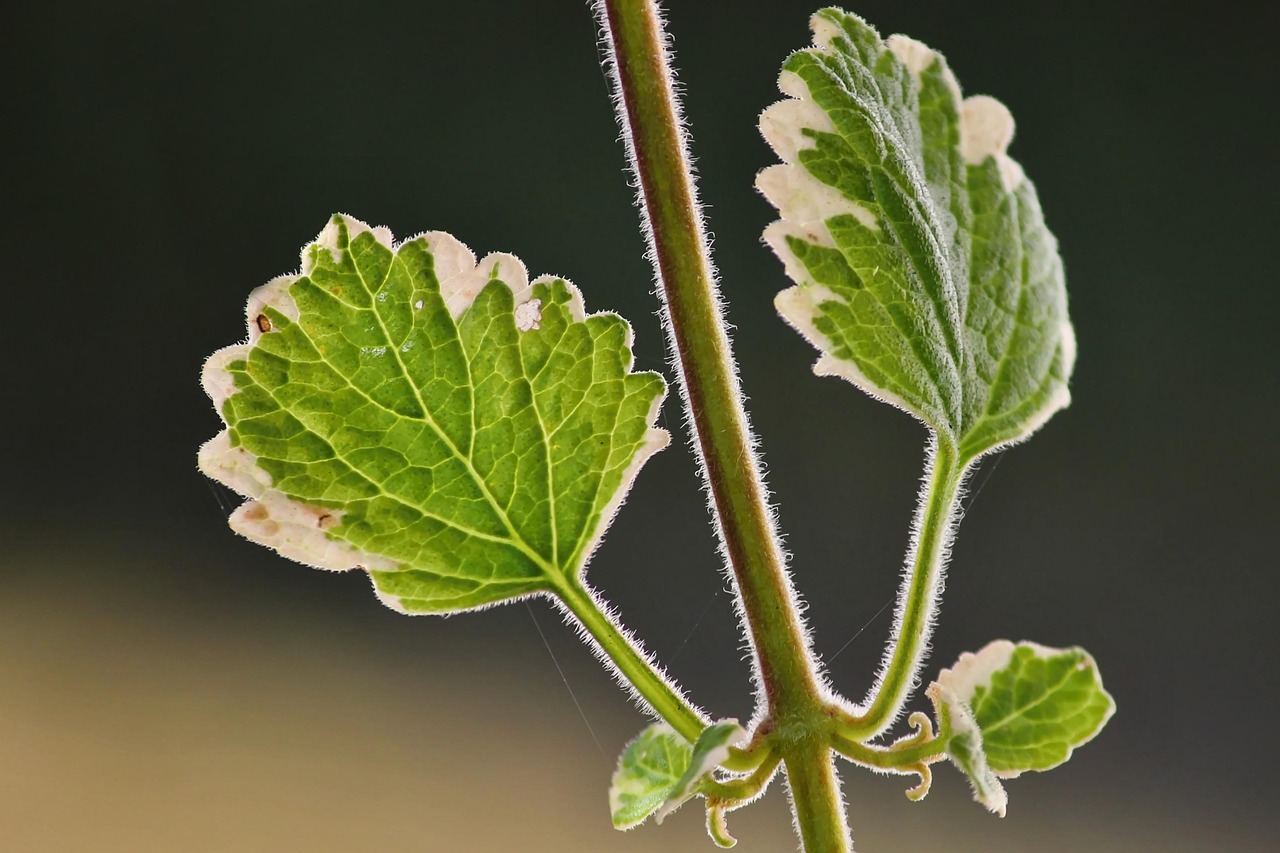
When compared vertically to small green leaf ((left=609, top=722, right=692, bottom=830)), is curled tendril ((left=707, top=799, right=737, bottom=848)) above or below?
below

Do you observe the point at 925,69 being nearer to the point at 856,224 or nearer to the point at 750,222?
the point at 856,224

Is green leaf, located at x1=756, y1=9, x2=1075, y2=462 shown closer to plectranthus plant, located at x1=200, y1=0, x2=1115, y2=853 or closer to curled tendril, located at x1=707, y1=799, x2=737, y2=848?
plectranthus plant, located at x1=200, y1=0, x2=1115, y2=853

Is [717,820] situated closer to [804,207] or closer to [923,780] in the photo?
[923,780]

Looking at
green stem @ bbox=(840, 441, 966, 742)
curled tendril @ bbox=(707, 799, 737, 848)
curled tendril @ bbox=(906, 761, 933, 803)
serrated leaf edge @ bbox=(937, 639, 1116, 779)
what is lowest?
curled tendril @ bbox=(906, 761, 933, 803)

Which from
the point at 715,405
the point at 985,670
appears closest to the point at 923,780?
the point at 985,670

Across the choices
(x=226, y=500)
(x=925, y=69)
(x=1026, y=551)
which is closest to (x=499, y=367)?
(x=925, y=69)

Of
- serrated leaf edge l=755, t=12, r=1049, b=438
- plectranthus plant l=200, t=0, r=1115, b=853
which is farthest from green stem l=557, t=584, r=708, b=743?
serrated leaf edge l=755, t=12, r=1049, b=438

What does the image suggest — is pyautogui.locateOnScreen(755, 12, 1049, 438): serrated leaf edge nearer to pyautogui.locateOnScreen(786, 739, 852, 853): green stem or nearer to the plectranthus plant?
the plectranthus plant

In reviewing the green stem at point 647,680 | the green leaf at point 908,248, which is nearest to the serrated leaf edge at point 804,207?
the green leaf at point 908,248
